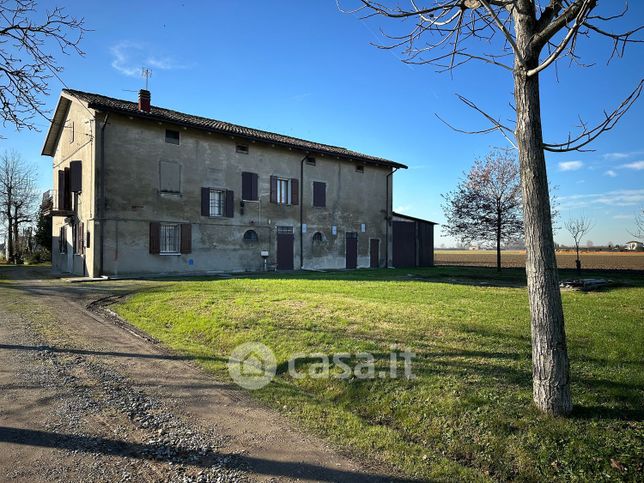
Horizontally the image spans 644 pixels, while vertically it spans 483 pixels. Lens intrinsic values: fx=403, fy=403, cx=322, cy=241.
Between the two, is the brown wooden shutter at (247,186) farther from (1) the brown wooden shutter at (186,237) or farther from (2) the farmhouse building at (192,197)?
(1) the brown wooden shutter at (186,237)

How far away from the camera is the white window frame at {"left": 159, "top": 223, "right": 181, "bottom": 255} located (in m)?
19.0

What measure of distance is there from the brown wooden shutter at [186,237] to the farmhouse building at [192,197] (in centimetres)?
5

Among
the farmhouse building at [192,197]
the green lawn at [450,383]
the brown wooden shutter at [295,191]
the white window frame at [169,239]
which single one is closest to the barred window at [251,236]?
the farmhouse building at [192,197]

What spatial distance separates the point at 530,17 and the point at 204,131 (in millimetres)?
18412

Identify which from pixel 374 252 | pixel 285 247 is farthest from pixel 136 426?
pixel 374 252

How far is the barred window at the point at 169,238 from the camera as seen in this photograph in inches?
751

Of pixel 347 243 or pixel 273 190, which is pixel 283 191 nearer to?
pixel 273 190

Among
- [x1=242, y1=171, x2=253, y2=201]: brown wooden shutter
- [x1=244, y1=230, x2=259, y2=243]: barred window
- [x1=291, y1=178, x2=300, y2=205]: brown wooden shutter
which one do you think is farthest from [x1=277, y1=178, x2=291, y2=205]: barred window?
[x1=244, y1=230, x2=259, y2=243]: barred window

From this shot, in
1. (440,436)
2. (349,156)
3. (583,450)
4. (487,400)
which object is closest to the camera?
(583,450)

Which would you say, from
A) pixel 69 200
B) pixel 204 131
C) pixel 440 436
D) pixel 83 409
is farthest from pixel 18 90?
pixel 69 200

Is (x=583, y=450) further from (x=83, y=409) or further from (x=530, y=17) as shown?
(x=83, y=409)

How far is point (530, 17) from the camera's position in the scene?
152 inches

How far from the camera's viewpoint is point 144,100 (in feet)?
63.5

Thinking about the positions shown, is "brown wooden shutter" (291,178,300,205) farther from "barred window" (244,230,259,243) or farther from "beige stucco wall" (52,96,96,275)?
"beige stucco wall" (52,96,96,275)
